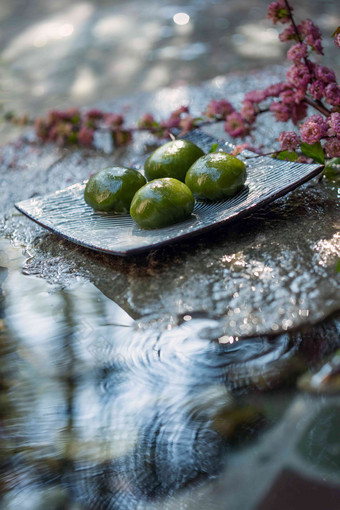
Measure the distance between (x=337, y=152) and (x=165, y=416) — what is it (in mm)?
836

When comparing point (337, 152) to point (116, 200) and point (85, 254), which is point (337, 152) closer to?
point (116, 200)

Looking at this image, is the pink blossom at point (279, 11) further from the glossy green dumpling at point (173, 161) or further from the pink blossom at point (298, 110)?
the glossy green dumpling at point (173, 161)

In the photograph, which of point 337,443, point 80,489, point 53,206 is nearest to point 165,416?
point 80,489

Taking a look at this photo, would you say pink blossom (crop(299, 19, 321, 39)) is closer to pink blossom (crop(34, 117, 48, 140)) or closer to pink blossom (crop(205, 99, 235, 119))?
pink blossom (crop(205, 99, 235, 119))

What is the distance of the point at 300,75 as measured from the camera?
1.49m

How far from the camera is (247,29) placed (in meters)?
3.23

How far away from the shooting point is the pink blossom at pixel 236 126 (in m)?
1.74

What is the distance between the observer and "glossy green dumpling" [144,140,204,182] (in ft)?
4.67

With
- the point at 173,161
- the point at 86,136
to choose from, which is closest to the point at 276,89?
the point at 173,161

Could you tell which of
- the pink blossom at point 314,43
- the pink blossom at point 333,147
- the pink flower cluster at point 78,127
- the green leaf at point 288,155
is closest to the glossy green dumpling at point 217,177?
the green leaf at point 288,155

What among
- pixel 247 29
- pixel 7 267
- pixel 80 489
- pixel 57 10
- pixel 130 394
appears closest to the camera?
pixel 80 489

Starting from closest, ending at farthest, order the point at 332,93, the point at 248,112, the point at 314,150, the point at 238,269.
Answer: the point at 238,269 < the point at 314,150 < the point at 332,93 < the point at 248,112

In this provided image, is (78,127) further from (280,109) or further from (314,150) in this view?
(314,150)

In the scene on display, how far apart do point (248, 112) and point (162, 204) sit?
2.17ft
